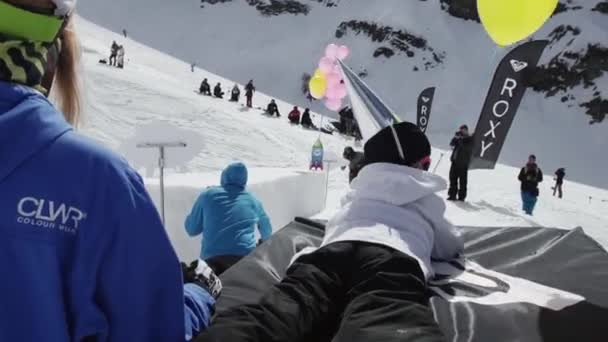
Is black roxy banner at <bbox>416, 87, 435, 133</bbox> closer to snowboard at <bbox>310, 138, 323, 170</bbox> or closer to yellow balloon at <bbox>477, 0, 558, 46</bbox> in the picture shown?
snowboard at <bbox>310, 138, 323, 170</bbox>

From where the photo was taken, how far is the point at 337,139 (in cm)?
1820

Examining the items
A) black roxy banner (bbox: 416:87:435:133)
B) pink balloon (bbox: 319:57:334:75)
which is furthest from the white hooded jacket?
Result: pink balloon (bbox: 319:57:334:75)

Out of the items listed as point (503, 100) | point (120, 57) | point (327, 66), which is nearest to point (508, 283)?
point (503, 100)

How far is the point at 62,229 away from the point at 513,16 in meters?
3.08

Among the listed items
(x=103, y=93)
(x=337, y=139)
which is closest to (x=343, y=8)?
(x=337, y=139)

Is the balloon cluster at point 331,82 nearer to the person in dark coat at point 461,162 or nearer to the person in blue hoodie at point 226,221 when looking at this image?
the person in dark coat at point 461,162

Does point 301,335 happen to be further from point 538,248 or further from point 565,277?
point 538,248

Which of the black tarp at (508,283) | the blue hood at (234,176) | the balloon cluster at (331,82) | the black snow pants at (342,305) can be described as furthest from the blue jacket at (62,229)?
the balloon cluster at (331,82)

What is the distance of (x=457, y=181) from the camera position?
8.73 meters

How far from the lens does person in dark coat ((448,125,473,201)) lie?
8398 mm

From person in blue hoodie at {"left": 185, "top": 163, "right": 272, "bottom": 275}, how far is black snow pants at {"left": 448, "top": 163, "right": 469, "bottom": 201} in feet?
18.8

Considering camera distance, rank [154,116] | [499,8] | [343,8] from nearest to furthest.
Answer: [499,8] < [154,116] < [343,8]

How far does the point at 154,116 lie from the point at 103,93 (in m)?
1.88

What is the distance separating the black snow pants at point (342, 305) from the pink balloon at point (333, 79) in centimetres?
803
